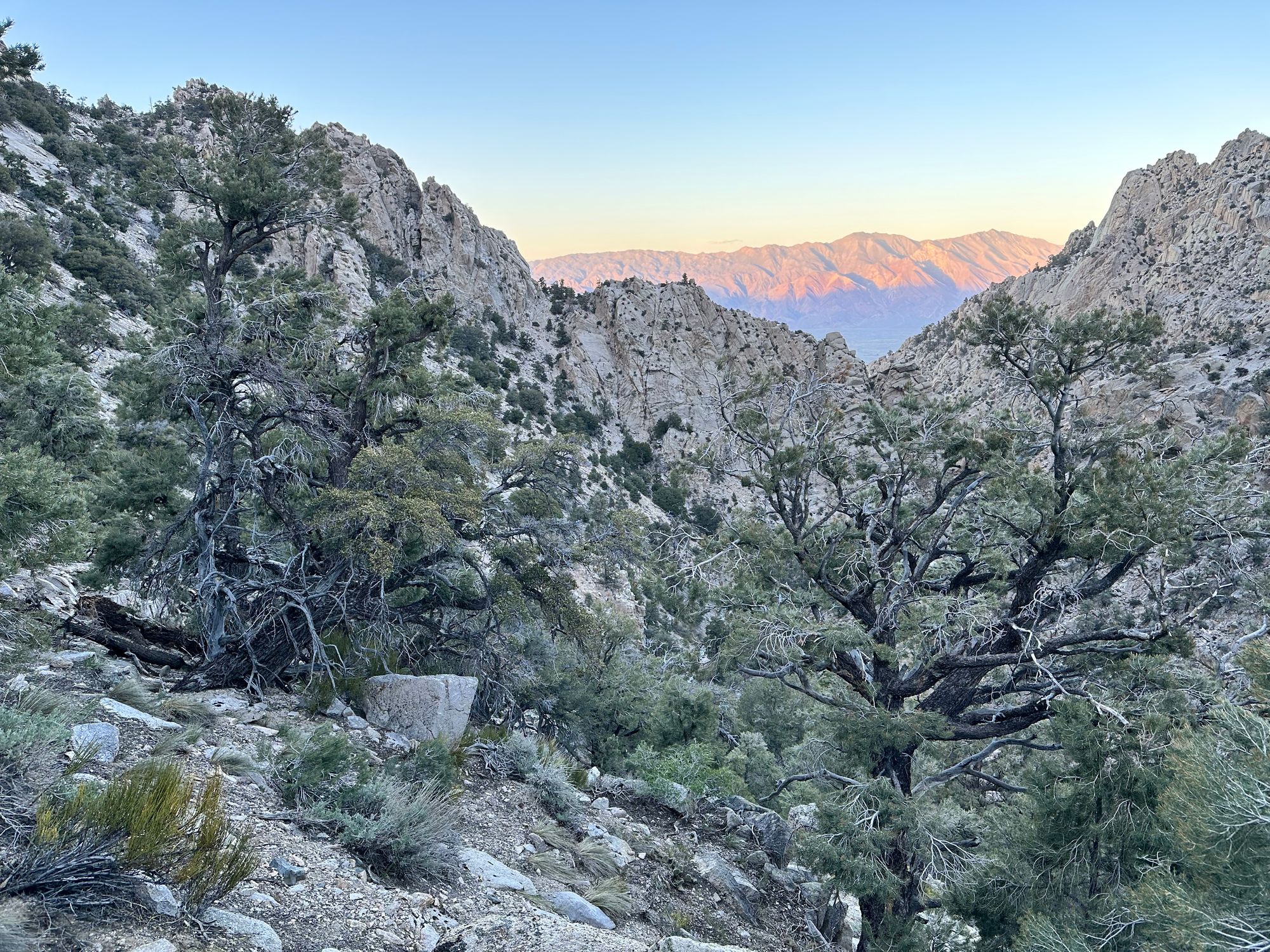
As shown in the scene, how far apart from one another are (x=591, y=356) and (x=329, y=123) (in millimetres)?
24225

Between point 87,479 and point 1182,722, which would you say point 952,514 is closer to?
point 1182,722

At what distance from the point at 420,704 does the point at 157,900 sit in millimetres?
5119

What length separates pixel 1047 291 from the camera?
56.2m

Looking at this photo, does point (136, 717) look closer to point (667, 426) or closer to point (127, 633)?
point (127, 633)

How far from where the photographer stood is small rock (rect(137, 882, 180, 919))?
131 inches

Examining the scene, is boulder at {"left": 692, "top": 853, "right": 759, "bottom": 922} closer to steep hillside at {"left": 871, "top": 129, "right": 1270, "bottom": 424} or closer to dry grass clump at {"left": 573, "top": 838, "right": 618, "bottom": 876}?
dry grass clump at {"left": 573, "top": 838, "right": 618, "bottom": 876}

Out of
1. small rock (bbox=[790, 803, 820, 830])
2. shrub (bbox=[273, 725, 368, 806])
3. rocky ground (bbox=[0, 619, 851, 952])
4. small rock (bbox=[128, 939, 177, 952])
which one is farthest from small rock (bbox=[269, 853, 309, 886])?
small rock (bbox=[790, 803, 820, 830])

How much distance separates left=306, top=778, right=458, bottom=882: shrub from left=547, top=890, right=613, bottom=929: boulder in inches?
33.7

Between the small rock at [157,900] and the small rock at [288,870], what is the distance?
84cm

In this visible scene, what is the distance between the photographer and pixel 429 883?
495cm

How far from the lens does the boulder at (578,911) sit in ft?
17.1

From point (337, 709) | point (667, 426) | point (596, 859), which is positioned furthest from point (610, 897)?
point (667, 426)

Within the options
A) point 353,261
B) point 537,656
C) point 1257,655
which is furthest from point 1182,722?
point 353,261

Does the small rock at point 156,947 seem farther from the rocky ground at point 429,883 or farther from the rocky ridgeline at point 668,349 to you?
the rocky ridgeline at point 668,349
